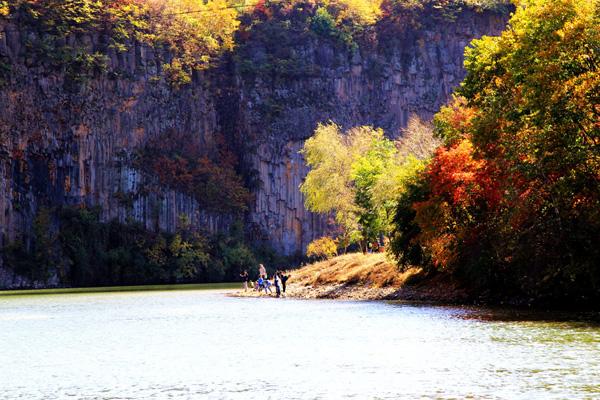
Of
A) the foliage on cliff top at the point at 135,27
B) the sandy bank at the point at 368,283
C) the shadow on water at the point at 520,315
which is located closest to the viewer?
the shadow on water at the point at 520,315

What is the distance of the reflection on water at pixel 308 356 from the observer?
72.5 ft

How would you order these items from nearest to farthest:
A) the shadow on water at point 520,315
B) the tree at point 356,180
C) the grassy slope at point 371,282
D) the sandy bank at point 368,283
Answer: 1. the shadow on water at point 520,315
2. the grassy slope at point 371,282
3. the sandy bank at point 368,283
4. the tree at point 356,180

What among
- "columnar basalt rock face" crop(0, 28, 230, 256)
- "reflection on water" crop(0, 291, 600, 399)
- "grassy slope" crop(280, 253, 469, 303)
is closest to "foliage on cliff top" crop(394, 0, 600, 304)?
"reflection on water" crop(0, 291, 600, 399)

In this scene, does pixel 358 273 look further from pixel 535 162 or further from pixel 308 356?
pixel 308 356

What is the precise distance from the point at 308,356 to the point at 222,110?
99074 mm

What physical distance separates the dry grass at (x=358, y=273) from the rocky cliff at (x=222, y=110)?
143 ft

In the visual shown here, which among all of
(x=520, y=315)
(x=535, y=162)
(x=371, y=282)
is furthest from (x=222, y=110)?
(x=535, y=162)

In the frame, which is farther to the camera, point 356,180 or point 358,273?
point 356,180

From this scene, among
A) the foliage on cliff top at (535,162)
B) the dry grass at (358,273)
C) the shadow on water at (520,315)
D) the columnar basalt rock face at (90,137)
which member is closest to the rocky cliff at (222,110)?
the columnar basalt rock face at (90,137)

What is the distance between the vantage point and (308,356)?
92.8ft

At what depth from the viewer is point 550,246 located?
3912cm

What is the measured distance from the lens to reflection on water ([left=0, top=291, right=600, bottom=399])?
22.1 metres

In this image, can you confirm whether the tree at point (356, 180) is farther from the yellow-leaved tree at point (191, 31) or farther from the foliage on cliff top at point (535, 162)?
the yellow-leaved tree at point (191, 31)

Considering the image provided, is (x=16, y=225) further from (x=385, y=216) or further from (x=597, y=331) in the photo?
(x=597, y=331)
